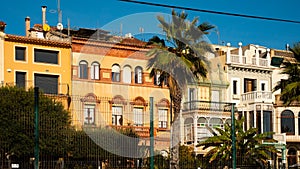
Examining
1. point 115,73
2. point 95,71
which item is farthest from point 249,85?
point 95,71

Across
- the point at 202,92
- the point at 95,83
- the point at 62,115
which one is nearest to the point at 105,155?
the point at 62,115

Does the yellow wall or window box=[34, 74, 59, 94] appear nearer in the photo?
the yellow wall

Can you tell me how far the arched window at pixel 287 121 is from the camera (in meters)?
45.5

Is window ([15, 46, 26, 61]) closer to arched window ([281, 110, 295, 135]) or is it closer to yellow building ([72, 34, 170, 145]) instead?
yellow building ([72, 34, 170, 145])

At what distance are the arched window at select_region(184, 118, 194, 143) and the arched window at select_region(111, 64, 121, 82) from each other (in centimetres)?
576

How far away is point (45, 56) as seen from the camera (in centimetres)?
4141

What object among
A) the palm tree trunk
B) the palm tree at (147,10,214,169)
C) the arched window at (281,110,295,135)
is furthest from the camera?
the arched window at (281,110,295,135)

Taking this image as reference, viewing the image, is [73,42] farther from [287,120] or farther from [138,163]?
[138,163]

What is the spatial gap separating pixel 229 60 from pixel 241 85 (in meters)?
2.34

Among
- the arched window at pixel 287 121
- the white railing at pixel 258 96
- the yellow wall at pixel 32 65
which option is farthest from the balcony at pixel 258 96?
the yellow wall at pixel 32 65

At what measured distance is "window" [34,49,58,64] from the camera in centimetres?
4106

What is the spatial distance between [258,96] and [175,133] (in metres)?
A: 20.1

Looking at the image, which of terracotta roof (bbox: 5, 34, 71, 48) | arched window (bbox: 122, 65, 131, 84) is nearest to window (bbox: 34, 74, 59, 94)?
terracotta roof (bbox: 5, 34, 71, 48)

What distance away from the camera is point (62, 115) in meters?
21.7
